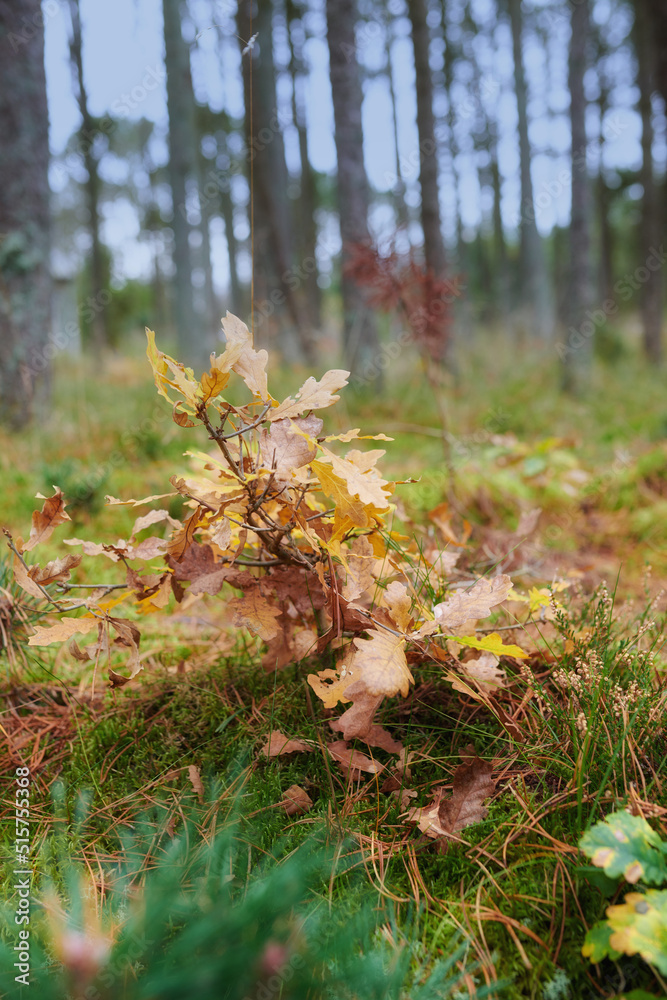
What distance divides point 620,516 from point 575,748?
95.4 inches

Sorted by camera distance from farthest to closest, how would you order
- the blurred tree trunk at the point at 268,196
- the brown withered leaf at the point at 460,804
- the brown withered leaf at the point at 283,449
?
1. the blurred tree trunk at the point at 268,196
2. the brown withered leaf at the point at 283,449
3. the brown withered leaf at the point at 460,804

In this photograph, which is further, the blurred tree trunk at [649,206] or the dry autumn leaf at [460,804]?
the blurred tree trunk at [649,206]

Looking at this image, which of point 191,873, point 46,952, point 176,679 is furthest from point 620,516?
point 46,952

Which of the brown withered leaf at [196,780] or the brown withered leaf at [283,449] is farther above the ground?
the brown withered leaf at [283,449]

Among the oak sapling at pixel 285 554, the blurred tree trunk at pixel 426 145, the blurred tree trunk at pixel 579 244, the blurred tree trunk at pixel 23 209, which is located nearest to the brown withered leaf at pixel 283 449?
the oak sapling at pixel 285 554

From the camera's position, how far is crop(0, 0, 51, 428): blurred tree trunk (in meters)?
3.86

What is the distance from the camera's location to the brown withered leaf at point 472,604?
118 centimetres

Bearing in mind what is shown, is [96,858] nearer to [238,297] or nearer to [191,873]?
[191,873]

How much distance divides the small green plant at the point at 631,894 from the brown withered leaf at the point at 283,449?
80 centimetres

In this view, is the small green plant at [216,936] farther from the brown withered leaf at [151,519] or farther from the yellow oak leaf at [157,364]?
the yellow oak leaf at [157,364]

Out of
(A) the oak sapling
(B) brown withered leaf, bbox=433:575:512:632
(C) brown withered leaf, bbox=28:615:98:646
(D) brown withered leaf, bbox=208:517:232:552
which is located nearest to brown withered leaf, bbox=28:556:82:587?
(A) the oak sapling

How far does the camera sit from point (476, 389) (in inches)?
291

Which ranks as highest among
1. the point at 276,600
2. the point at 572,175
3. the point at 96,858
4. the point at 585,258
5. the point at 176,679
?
the point at 572,175

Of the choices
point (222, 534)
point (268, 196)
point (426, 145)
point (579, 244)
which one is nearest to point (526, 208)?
point (579, 244)
